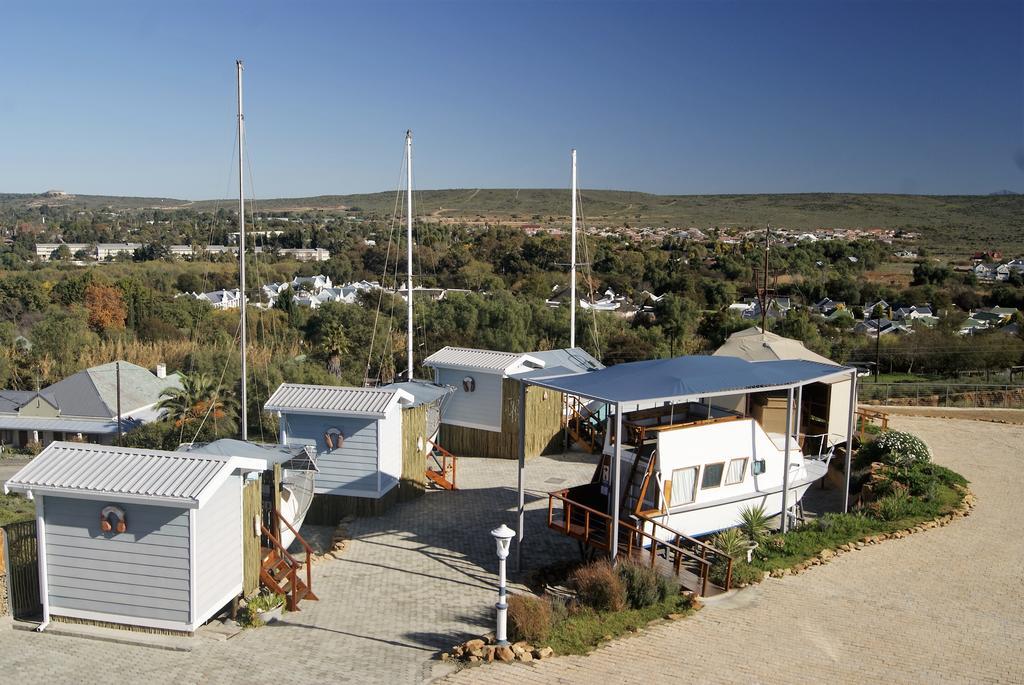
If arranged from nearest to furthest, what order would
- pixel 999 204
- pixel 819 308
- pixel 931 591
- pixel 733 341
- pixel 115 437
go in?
pixel 931 591, pixel 733 341, pixel 115 437, pixel 819 308, pixel 999 204

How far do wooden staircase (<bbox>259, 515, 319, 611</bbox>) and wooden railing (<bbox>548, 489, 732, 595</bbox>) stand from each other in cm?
381

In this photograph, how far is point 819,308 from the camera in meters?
58.6

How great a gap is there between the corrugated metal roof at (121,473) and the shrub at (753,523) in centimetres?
826

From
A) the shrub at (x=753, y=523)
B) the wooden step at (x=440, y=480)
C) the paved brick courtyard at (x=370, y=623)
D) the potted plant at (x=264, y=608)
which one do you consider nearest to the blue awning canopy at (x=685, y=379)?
the shrub at (x=753, y=523)

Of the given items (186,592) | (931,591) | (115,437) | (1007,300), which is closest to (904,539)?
(931,591)

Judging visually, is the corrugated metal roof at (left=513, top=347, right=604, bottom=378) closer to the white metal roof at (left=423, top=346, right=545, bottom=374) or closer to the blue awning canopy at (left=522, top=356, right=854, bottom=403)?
the white metal roof at (left=423, top=346, right=545, bottom=374)

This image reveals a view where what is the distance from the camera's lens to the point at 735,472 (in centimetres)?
1424

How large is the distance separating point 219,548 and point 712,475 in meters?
7.51

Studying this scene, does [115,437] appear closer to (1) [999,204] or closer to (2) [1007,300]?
(2) [1007,300]

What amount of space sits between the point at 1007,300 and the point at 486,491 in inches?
2107

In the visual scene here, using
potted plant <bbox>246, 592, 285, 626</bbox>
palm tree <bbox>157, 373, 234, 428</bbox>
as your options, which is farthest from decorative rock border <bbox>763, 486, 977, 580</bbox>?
palm tree <bbox>157, 373, 234, 428</bbox>

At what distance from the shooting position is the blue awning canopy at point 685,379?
13.2 metres

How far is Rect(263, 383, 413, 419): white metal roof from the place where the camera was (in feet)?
54.5

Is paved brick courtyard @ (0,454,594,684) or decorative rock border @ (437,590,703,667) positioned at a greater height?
decorative rock border @ (437,590,703,667)
